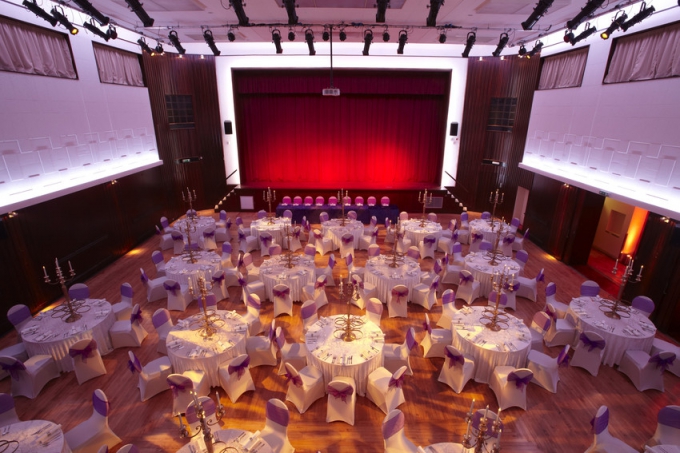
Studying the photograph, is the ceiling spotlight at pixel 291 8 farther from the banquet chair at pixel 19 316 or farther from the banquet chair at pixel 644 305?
the banquet chair at pixel 644 305

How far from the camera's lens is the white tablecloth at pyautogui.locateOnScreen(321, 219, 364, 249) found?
10758 millimetres

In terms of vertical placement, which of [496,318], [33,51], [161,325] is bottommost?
[161,325]

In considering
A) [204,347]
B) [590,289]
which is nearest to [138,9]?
[204,347]

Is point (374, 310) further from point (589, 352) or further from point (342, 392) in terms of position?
point (589, 352)

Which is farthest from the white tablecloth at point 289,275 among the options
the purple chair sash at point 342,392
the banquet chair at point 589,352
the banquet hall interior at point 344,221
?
the banquet chair at point 589,352

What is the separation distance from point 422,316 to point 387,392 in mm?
2960

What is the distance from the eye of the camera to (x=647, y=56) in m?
7.98

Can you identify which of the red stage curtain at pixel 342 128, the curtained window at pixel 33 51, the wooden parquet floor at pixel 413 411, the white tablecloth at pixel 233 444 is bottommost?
the wooden parquet floor at pixel 413 411

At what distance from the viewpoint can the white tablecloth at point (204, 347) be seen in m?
5.34

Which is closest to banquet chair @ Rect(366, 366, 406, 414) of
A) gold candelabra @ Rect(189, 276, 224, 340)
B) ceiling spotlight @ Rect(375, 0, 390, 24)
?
gold candelabra @ Rect(189, 276, 224, 340)

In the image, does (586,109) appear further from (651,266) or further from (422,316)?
(422,316)

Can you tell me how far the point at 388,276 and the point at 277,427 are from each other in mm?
4209

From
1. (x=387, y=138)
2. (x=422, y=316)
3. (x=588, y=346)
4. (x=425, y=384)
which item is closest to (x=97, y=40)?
(x=387, y=138)

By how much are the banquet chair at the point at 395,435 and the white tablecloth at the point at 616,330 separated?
4177 millimetres
